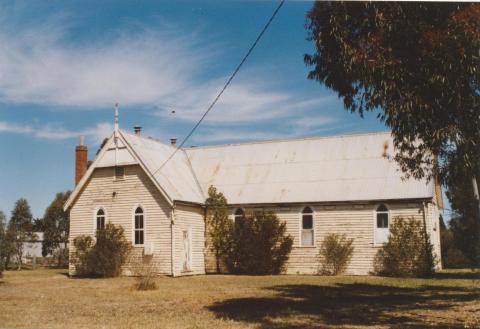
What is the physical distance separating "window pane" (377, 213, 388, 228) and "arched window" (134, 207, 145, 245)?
1252cm

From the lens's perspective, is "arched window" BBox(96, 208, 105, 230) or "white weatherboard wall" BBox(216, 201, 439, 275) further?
"arched window" BBox(96, 208, 105, 230)

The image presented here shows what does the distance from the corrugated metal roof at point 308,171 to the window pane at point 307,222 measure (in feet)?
3.23

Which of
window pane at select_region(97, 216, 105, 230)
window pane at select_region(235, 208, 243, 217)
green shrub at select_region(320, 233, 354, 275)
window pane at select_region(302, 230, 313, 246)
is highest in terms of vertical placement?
window pane at select_region(235, 208, 243, 217)

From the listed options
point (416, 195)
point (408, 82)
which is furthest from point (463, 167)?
point (416, 195)

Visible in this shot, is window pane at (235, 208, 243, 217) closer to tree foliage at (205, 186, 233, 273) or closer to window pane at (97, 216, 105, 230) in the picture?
tree foliage at (205, 186, 233, 273)

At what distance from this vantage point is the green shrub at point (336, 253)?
94.2 feet

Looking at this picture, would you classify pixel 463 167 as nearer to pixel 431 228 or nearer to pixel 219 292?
pixel 219 292

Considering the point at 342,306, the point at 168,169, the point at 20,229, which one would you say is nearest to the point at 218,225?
the point at 168,169

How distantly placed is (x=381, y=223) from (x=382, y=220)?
0.54 feet

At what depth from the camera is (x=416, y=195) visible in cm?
2719

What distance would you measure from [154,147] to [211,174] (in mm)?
3931

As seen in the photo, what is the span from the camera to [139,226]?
3019 cm

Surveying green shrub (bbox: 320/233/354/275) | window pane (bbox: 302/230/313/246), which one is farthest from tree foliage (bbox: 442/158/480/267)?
window pane (bbox: 302/230/313/246)

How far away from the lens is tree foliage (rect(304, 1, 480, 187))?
39.1 ft
